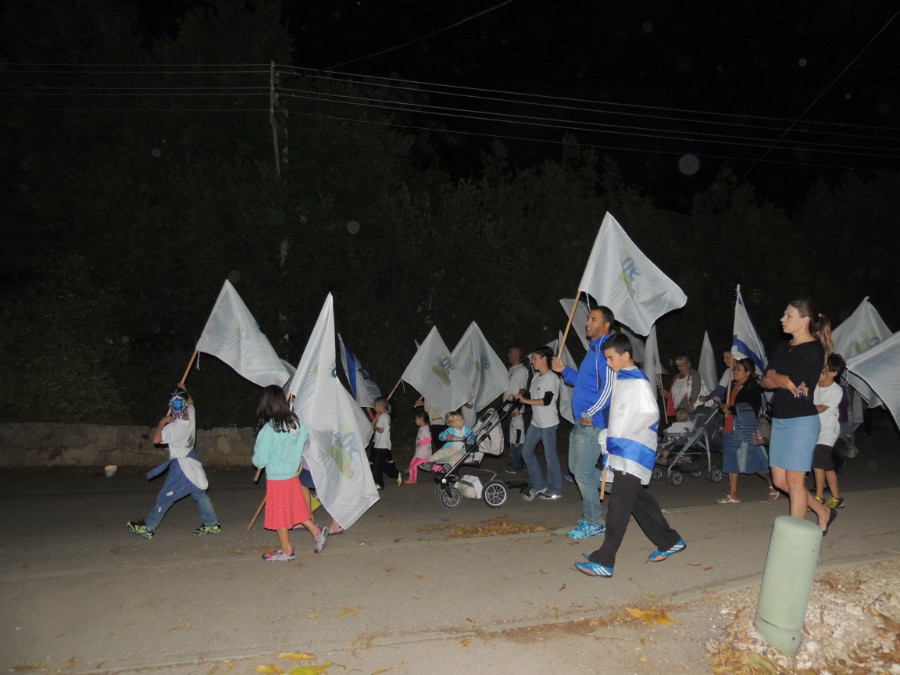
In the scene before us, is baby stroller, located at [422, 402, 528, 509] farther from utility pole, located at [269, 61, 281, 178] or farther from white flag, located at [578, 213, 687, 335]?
utility pole, located at [269, 61, 281, 178]

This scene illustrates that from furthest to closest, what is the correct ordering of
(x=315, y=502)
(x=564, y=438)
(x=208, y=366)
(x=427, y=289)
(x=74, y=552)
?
(x=564, y=438)
(x=427, y=289)
(x=208, y=366)
(x=315, y=502)
(x=74, y=552)

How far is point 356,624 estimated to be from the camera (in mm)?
4723

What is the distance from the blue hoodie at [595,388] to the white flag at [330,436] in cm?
220

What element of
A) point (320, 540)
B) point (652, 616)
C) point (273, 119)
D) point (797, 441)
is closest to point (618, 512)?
point (652, 616)

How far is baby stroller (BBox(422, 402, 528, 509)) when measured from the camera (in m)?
8.39

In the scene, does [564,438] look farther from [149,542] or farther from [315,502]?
[149,542]

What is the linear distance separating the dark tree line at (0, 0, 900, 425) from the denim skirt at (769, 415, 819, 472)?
8.33 m

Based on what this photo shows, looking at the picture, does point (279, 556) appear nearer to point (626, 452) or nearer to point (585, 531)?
point (585, 531)

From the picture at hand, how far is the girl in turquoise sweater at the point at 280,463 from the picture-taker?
607 centimetres

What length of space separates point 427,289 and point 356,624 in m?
9.18

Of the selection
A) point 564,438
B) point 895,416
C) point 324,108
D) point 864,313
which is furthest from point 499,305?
point 895,416

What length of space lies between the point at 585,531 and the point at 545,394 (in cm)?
206

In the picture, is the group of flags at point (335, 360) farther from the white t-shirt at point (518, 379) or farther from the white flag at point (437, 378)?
the white t-shirt at point (518, 379)

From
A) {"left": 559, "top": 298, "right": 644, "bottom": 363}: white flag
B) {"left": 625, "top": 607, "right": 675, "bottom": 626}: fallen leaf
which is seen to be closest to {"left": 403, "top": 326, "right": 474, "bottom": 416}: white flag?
{"left": 559, "top": 298, "right": 644, "bottom": 363}: white flag
